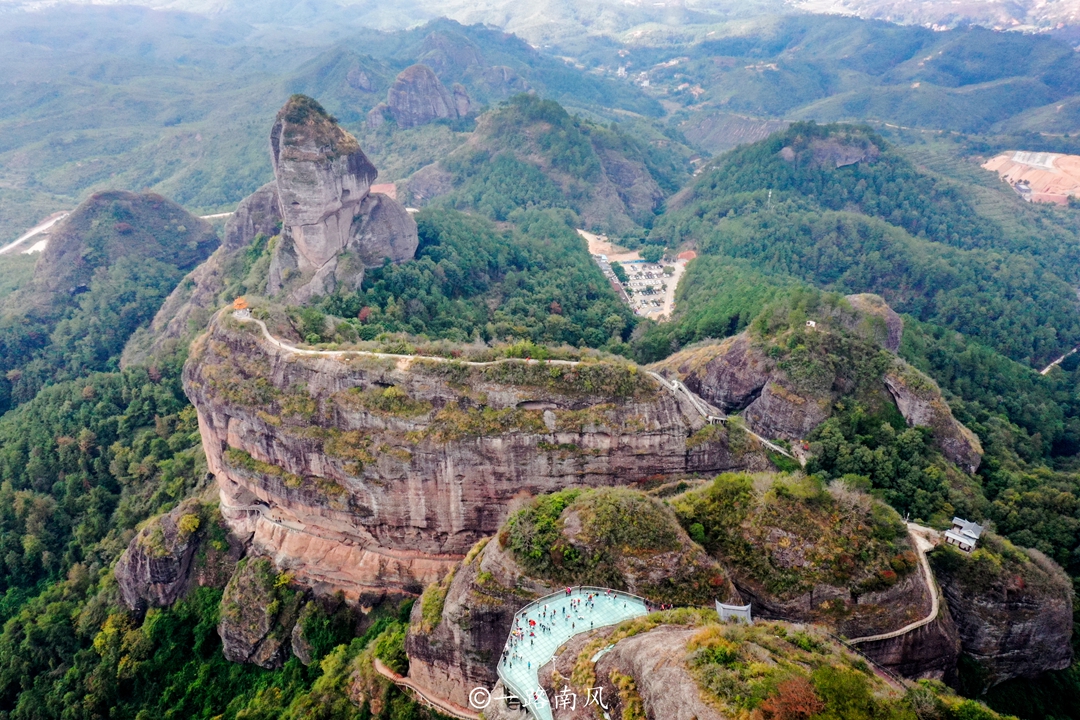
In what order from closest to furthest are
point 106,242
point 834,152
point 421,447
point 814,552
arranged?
point 814,552 < point 421,447 < point 106,242 < point 834,152

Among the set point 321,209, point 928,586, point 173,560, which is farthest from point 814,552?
point 321,209

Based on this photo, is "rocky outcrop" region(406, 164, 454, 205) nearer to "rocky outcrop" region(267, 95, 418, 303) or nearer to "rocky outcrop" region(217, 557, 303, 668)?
"rocky outcrop" region(267, 95, 418, 303)

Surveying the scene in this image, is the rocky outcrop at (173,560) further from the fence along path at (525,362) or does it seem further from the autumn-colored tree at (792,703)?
the autumn-colored tree at (792,703)

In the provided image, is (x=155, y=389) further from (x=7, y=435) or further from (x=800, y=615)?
(x=800, y=615)

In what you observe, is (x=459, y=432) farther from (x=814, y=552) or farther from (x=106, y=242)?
(x=106, y=242)

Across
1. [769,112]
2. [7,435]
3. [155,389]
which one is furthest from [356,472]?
[769,112]
